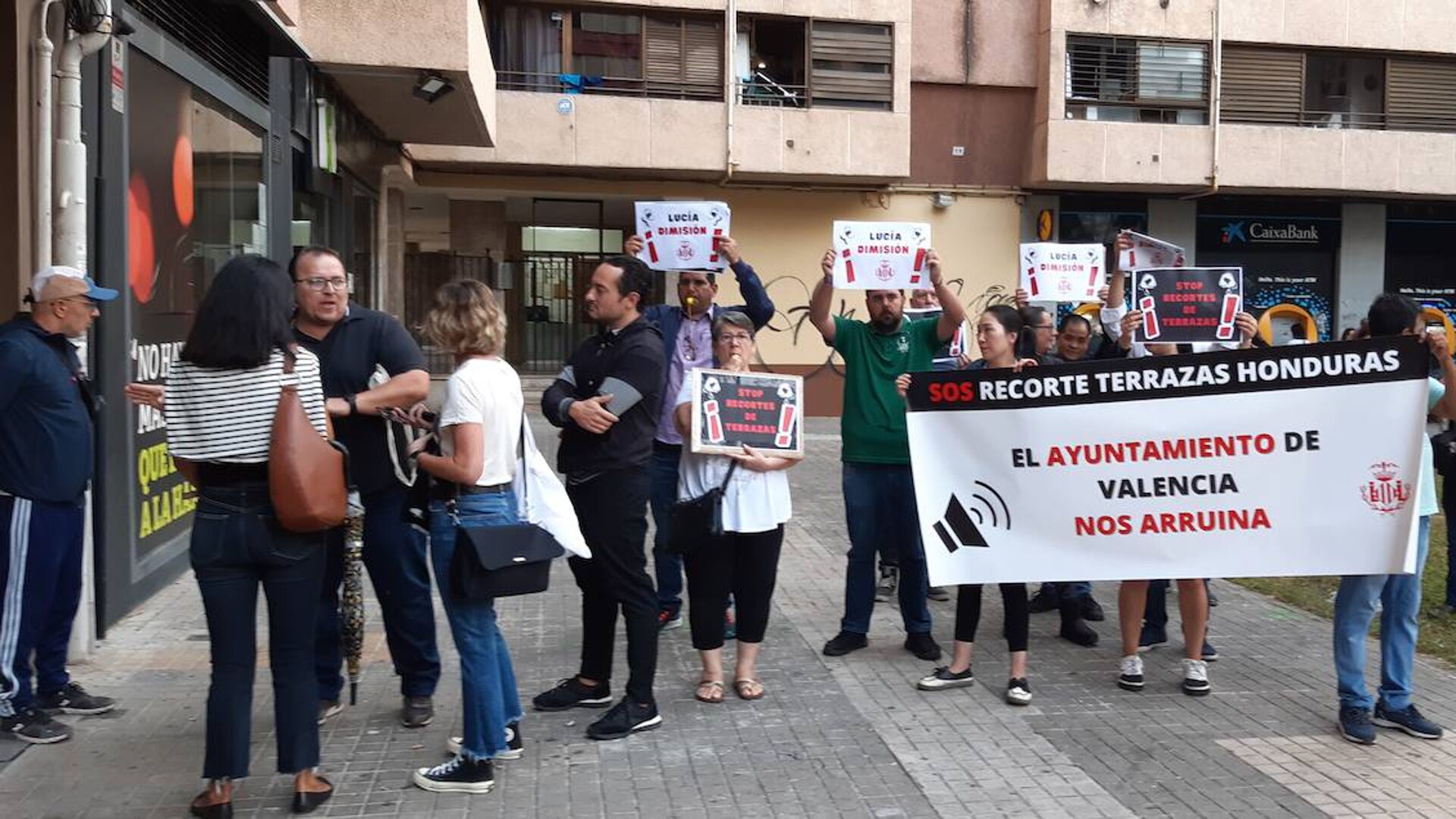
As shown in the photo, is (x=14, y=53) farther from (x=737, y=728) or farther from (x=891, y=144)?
(x=891, y=144)

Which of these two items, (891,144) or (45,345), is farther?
(891,144)

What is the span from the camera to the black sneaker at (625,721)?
496cm

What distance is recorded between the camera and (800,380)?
566 cm

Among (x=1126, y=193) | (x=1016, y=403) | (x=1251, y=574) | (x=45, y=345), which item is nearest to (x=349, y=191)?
(x=45, y=345)

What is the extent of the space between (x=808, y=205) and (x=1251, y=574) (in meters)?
16.1

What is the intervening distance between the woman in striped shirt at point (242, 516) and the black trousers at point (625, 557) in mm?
1180

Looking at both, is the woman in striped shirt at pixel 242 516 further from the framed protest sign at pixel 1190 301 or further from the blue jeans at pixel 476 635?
the framed protest sign at pixel 1190 301

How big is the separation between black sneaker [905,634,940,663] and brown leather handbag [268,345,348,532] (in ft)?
11.1

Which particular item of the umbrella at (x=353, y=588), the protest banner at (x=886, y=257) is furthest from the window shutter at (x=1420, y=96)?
the umbrella at (x=353, y=588)

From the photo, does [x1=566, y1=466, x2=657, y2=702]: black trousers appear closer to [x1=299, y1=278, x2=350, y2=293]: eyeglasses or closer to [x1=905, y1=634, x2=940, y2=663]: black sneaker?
[x1=299, y1=278, x2=350, y2=293]: eyeglasses

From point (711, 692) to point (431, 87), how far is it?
8.49 m

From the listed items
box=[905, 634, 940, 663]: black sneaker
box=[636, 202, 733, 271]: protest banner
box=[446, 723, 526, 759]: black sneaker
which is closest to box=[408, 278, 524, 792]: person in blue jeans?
box=[446, 723, 526, 759]: black sneaker

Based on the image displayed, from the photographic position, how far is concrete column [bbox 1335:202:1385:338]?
75.5 ft

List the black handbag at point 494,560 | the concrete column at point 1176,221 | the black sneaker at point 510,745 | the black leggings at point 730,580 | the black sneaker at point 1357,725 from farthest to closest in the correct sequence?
1. the concrete column at point 1176,221
2. the black leggings at point 730,580
3. the black sneaker at point 1357,725
4. the black sneaker at point 510,745
5. the black handbag at point 494,560
